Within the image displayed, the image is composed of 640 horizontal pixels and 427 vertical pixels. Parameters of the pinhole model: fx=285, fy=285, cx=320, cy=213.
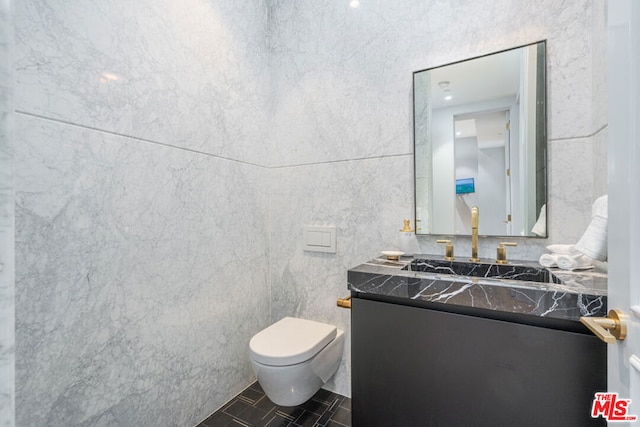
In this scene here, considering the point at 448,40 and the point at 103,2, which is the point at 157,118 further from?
the point at 448,40

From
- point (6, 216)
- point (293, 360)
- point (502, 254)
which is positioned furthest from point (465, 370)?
point (6, 216)

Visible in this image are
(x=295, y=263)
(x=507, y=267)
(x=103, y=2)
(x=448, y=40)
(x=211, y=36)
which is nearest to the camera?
Answer: (x=103, y=2)

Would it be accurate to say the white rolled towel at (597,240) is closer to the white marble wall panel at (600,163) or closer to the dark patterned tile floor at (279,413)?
the white marble wall panel at (600,163)

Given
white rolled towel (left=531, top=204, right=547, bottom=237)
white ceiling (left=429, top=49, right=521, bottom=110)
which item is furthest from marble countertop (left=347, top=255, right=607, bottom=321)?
white ceiling (left=429, top=49, right=521, bottom=110)

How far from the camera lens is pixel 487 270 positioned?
3.92ft

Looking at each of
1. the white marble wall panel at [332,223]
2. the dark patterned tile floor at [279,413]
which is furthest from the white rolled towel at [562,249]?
the dark patterned tile floor at [279,413]

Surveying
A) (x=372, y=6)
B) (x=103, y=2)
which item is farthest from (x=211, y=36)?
(x=372, y=6)

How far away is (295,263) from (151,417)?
99 centimetres

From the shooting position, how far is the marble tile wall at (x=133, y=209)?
91 cm

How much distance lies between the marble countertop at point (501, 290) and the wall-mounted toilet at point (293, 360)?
0.44 m

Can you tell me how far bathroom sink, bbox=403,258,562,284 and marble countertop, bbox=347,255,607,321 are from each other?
1.4 inches

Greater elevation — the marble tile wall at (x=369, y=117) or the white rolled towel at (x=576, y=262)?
the marble tile wall at (x=369, y=117)

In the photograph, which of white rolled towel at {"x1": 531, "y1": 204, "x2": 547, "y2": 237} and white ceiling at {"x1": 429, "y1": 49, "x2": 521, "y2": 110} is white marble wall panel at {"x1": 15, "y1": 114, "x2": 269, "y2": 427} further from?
white rolled towel at {"x1": 531, "y1": 204, "x2": 547, "y2": 237}

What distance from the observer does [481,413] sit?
86cm
